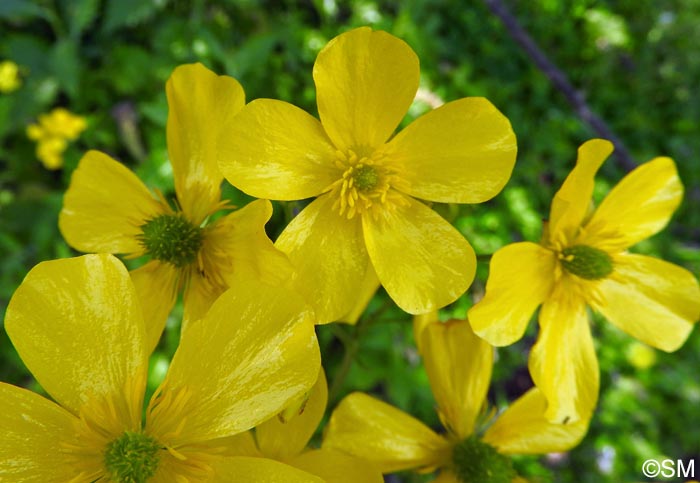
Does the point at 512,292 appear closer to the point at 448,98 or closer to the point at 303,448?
the point at 303,448

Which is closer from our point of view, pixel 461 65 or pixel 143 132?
pixel 143 132

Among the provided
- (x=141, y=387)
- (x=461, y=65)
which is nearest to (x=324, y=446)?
(x=141, y=387)

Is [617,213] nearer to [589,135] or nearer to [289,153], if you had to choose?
[289,153]

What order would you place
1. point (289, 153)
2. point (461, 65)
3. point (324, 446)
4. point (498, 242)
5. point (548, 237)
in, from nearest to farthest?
point (289, 153), point (324, 446), point (548, 237), point (498, 242), point (461, 65)

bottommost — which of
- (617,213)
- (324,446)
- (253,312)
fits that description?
(324,446)

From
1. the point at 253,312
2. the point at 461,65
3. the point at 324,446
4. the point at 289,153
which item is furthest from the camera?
the point at 461,65

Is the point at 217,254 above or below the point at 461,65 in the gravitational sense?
above

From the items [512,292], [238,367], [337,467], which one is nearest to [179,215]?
[238,367]

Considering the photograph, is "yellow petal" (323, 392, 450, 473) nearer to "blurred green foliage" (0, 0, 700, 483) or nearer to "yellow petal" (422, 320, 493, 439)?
"yellow petal" (422, 320, 493, 439)

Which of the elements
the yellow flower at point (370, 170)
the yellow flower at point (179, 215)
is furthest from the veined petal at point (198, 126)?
the yellow flower at point (370, 170)
